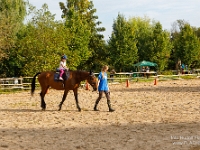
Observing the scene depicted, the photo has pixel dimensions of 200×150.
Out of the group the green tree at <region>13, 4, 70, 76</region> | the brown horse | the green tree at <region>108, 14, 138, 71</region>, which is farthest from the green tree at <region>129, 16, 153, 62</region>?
the brown horse

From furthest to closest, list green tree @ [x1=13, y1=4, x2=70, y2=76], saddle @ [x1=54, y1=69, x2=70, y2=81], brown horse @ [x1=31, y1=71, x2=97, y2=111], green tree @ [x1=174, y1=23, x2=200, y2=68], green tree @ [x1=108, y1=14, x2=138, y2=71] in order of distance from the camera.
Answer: green tree @ [x1=174, y1=23, x2=200, y2=68], green tree @ [x1=108, y1=14, x2=138, y2=71], green tree @ [x1=13, y1=4, x2=70, y2=76], saddle @ [x1=54, y1=69, x2=70, y2=81], brown horse @ [x1=31, y1=71, x2=97, y2=111]

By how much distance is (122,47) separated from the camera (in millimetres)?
43156

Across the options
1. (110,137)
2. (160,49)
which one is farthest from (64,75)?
(160,49)

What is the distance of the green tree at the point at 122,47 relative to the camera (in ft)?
141

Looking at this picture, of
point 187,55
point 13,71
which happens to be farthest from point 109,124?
point 187,55

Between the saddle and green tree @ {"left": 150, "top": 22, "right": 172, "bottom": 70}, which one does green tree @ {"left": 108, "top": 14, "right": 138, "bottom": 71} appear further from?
the saddle

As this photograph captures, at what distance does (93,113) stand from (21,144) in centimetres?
498

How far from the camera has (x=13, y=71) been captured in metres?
38.6

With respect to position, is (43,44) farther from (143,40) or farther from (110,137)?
(143,40)

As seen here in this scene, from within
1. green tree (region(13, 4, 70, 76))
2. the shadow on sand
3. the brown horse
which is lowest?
the shadow on sand

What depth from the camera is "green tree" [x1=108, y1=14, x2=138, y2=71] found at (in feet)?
141

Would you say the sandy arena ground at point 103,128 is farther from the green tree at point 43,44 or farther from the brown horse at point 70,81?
the green tree at point 43,44

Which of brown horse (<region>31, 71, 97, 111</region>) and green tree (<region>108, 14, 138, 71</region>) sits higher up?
green tree (<region>108, 14, 138, 71</region>)

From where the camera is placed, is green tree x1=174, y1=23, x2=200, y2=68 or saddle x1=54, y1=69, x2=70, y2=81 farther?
green tree x1=174, y1=23, x2=200, y2=68
